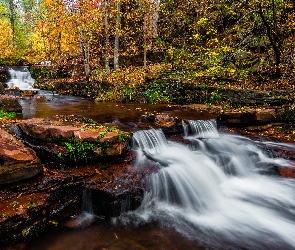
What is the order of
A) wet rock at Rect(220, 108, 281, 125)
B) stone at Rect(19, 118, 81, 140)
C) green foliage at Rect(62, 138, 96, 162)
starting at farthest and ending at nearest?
wet rock at Rect(220, 108, 281, 125)
stone at Rect(19, 118, 81, 140)
green foliage at Rect(62, 138, 96, 162)

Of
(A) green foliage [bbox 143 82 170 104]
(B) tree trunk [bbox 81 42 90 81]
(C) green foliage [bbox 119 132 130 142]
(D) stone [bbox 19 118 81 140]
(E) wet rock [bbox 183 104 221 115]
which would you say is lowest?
(C) green foliage [bbox 119 132 130 142]

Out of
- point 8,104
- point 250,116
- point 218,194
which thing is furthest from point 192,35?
point 218,194

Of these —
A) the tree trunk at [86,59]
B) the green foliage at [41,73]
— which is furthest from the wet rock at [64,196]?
the green foliage at [41,73]

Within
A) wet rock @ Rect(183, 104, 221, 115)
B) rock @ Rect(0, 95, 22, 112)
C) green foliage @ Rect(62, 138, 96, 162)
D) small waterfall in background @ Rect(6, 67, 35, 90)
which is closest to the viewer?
green foliage @ Rect(62, 138, 96, 162)

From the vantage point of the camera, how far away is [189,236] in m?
4.79

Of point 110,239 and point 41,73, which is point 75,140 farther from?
point 41,73

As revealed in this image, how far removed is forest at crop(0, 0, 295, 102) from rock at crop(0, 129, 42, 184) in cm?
866

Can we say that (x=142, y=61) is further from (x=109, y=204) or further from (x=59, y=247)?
(x=59, y=247)

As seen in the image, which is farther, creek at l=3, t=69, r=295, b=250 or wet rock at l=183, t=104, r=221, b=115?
wet rock at l=183, t=104, r=221, b=115

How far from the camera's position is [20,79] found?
59.5ft

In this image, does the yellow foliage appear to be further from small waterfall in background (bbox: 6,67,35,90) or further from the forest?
small waterfall in background (bbox: 6,67,35,90)

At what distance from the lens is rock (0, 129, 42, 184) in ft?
14.8

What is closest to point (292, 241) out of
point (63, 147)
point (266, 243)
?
point (266, 243)

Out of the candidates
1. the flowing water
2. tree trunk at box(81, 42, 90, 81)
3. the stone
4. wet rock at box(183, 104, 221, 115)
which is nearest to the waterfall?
the flowing water
